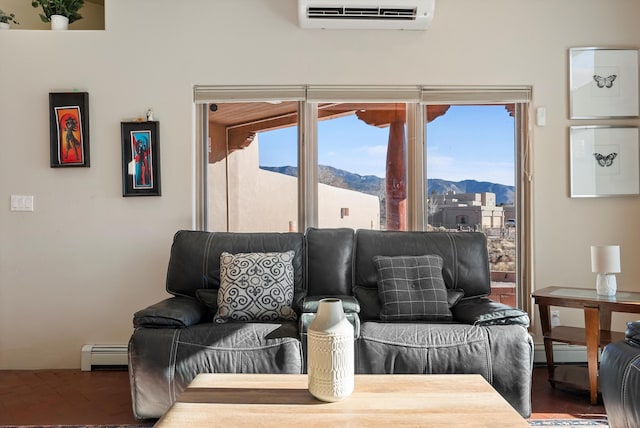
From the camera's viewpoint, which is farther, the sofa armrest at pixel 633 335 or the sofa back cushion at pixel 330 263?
the sofa back cushion at pixel 330 263

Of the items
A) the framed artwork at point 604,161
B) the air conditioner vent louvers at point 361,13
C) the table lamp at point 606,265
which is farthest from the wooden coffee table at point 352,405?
the air conditioner vent louvers at point 361,13

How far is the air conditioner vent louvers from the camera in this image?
350 cm

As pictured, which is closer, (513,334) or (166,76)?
(513,334)

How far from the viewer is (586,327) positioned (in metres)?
2.97

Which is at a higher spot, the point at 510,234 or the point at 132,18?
the point at 132,18

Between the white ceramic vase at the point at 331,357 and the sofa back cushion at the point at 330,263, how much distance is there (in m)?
1.37

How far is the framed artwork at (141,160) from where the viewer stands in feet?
12.0

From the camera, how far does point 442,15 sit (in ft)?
12.1

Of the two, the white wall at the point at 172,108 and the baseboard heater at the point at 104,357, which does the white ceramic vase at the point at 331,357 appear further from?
the baseboard heater at the point at 104,357

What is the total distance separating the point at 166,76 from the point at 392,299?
2232 millimetres

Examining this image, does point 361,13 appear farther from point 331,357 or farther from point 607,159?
point 331,357

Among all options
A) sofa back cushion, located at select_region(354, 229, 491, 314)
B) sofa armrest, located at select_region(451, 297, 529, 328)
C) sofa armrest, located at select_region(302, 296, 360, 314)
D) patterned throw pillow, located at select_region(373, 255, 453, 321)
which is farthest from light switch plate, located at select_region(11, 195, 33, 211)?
sofa armrest, located at select_region(451, 297, 529, 328)

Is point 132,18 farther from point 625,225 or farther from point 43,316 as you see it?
point 625,225

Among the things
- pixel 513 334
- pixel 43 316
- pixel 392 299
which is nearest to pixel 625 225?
pixel 513 334
